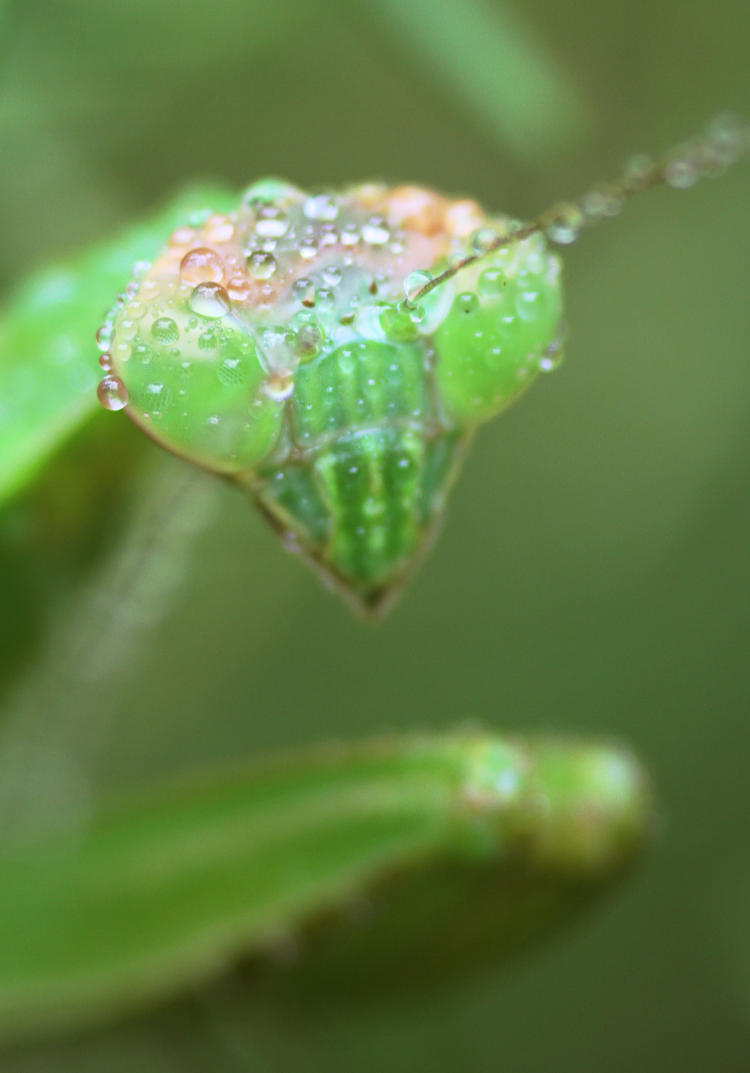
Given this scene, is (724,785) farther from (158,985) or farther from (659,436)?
(158,985)

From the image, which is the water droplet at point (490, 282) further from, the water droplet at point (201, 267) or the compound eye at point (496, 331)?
the water droplet at point (201, 267)

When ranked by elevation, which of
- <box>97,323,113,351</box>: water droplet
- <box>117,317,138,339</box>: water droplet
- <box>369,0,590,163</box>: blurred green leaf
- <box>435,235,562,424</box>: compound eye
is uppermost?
<box>369,0,590,163</box>: blurred green leaf

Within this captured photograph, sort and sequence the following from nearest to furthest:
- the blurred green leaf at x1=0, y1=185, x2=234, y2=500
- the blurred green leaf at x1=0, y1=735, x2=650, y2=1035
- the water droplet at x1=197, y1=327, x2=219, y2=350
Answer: the water droplet at x1=197, y1=327, x2=219, y2=350 → the blurred green leaf at x1=0, y1=185, x2=234, y2=500 → the blurred green leaf at x1=0, y1=735, x2=650, y2=1035

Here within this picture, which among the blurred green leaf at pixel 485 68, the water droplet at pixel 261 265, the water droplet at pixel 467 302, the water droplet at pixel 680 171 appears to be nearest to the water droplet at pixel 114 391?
the water droplet at pixel 261 265

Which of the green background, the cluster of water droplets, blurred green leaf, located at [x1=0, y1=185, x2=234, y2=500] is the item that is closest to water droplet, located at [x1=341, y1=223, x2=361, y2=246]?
the cluster of water droplets

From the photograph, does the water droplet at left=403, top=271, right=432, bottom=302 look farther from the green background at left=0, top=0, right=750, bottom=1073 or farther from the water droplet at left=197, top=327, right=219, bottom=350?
the green background at left=0, top=0, right=750, bottom=1073

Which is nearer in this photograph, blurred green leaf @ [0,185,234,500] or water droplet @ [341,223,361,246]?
water droplet @ [341,223,361,246]

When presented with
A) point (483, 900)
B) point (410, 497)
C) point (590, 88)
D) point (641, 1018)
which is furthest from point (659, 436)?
point (410, 497)

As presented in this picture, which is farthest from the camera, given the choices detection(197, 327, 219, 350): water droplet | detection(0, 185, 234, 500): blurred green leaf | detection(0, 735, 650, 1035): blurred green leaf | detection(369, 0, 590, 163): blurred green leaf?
detection(369, 0, 590, 163): blurred green leaf
